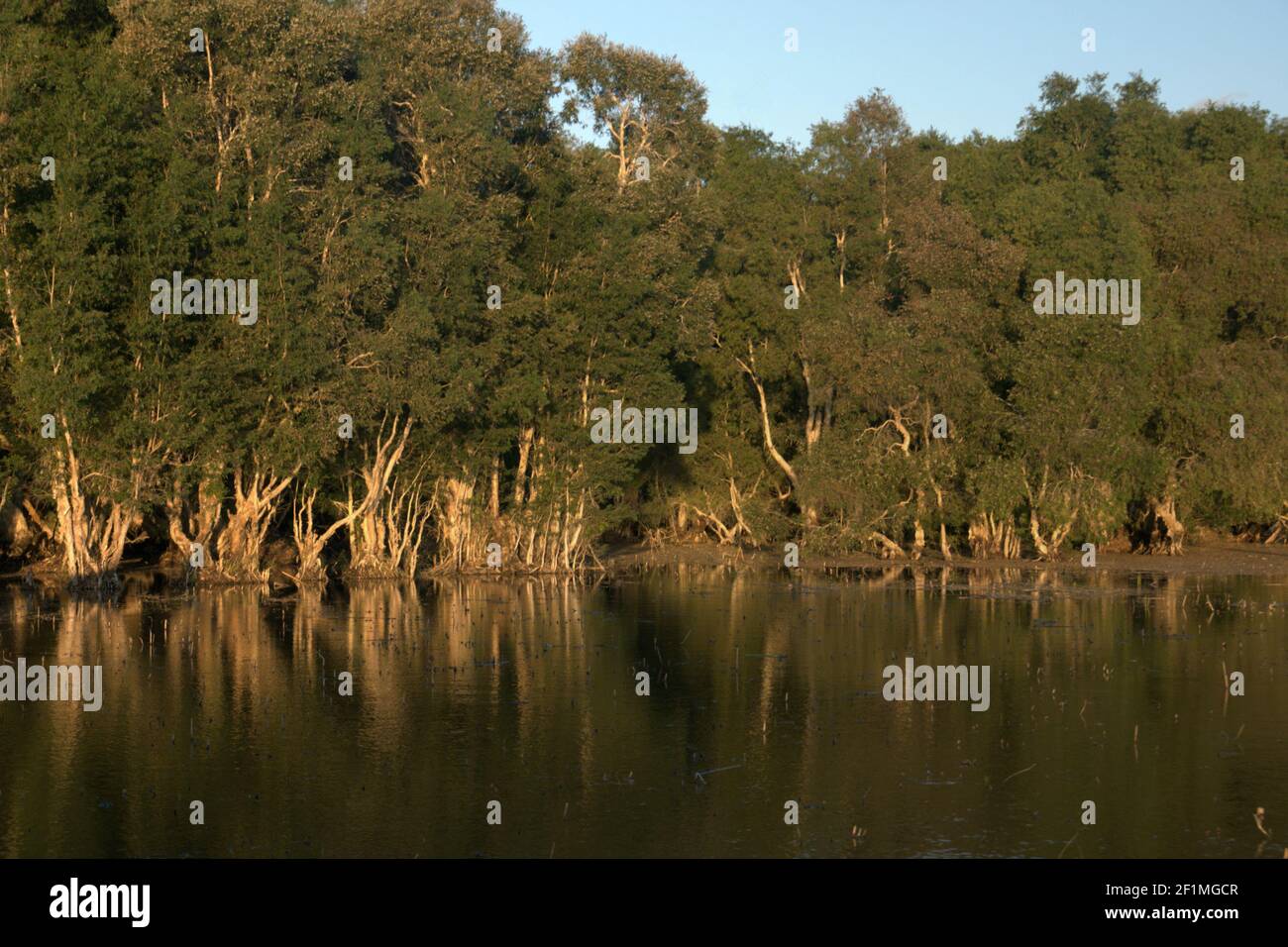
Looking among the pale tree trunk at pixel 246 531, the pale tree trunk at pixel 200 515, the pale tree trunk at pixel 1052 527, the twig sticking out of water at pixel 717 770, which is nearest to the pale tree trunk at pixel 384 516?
the pale tree trunk at pixel 246 531

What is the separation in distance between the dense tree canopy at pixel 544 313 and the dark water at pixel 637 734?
824cm

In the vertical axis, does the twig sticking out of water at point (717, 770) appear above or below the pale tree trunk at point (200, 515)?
below

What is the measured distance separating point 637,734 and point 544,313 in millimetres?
29892

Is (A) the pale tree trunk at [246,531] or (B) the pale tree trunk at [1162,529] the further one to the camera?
(B) the pale tree trunk at [1162,529]

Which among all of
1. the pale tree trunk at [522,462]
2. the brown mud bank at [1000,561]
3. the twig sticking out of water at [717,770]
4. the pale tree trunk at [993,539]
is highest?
the pale tree trunk at [522,462]

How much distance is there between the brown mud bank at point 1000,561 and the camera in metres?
54.5

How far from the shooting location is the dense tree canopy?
4359 cm

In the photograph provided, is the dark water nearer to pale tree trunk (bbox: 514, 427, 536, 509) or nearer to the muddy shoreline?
the muddy shoreline

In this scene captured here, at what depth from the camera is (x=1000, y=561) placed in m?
56.5

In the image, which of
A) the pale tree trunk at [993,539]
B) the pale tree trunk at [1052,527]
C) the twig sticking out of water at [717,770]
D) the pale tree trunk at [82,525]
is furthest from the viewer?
the pale tree trunk at [993,539]

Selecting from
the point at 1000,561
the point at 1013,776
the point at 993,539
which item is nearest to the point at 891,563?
the point at 1000,561

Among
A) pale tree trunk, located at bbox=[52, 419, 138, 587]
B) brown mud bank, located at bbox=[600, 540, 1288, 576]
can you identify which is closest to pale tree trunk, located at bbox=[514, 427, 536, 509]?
brown mud bank, located at bbox=[600, 540, 1288, 576]

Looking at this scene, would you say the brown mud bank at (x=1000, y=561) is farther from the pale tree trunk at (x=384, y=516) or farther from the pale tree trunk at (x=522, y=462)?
the pale tree trunk at (x=384, y=516)

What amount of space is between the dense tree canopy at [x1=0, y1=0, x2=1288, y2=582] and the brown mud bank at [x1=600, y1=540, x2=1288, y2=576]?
4.05ft
